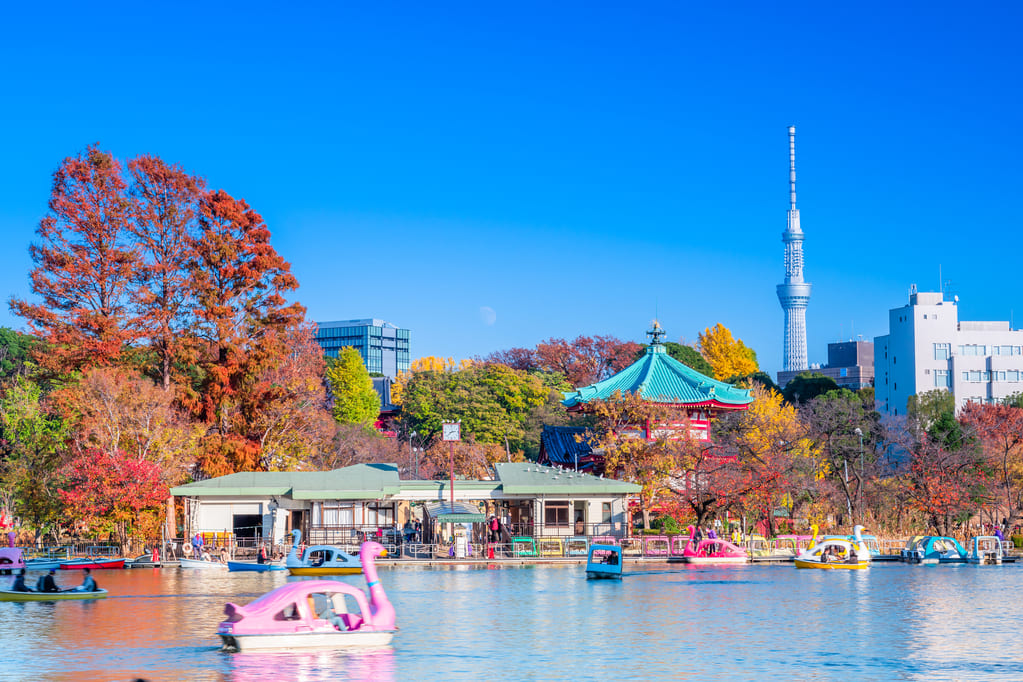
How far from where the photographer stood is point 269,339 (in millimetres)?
60062

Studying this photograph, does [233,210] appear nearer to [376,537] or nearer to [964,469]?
[376,537]

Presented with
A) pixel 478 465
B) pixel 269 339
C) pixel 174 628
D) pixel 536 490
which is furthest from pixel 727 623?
pixel 478 465

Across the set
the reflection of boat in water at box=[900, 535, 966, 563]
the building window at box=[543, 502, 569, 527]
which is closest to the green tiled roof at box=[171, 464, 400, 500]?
the building window at box=[543, 502, 569, 527]

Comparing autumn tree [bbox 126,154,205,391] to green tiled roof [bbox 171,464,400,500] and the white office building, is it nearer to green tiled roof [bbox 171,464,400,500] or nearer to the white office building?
green tiled roof [bbox 171,464,400,500]

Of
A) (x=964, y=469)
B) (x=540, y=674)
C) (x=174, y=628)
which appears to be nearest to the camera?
(x=540, y=674)

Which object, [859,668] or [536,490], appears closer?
[859,668]

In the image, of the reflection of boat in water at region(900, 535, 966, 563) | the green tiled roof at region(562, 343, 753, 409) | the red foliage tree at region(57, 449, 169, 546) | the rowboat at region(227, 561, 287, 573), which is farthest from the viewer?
the green tiled roof at region(562, 343, 753, 409)

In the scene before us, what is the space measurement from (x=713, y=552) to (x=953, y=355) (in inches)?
3003

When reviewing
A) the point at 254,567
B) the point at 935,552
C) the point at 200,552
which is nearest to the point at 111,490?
the point at 200,552

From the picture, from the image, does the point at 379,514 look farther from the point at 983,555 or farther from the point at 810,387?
the point at 810,387

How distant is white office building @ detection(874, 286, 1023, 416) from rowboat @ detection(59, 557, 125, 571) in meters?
87.6

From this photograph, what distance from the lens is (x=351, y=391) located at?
103875 mm

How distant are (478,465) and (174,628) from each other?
163 ft

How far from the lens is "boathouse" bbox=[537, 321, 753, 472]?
→ 6525 centimetres
